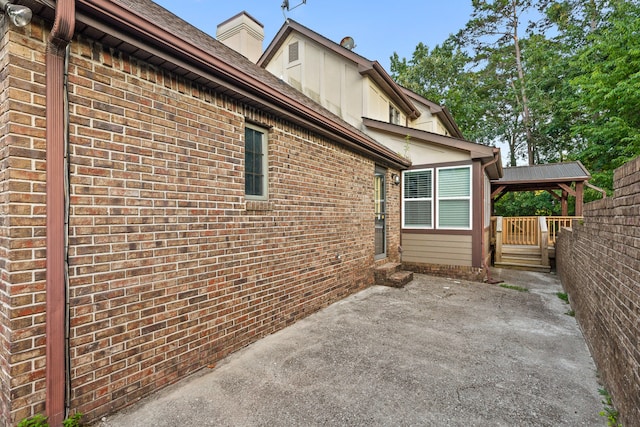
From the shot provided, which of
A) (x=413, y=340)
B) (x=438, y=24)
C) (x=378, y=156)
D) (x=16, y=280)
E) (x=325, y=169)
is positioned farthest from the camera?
(x=438, y=24)

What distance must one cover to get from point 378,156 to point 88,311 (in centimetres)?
601

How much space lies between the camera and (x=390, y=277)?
6828mm

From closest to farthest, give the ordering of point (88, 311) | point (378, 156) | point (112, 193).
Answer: point (88, 311), point (112, 193), point (378, 156)

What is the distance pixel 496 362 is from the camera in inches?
131

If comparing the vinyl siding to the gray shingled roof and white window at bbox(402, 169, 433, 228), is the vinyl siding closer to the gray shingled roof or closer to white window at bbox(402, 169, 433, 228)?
white window at bbox(402, 169, 433, 228)

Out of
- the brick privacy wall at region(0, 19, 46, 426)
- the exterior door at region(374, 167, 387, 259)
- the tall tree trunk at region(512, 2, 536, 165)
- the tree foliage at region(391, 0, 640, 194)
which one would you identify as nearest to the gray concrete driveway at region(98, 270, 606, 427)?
the brick privacy wall at region(0, 19, 46, 426)

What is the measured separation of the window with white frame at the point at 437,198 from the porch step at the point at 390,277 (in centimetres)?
186

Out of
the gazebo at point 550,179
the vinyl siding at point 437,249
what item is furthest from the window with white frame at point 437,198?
the gazebo at point 550,179

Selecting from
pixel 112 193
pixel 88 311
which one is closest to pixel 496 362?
pixel 88 311

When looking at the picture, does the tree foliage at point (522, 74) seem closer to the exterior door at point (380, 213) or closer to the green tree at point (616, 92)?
the green tree at point (616, 92)

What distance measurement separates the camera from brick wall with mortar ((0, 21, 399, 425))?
6.60ft

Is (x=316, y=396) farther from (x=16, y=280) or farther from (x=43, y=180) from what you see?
(x=43, y=180)

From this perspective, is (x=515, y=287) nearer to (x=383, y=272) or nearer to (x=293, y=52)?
(x=383, y=272)

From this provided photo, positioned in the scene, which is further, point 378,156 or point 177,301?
point 378,156
